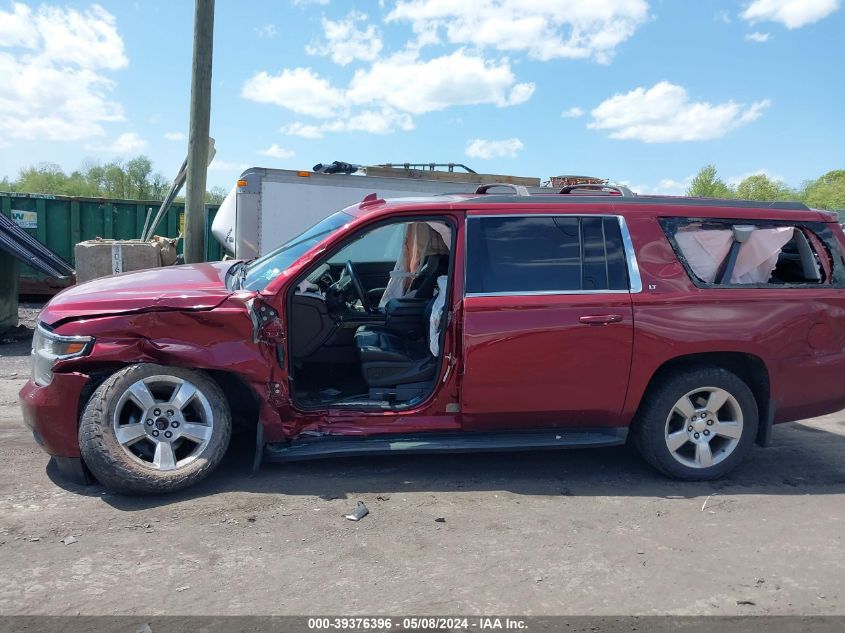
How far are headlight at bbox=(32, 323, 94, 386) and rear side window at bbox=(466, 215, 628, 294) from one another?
242cm

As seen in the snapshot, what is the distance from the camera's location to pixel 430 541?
3.84 m

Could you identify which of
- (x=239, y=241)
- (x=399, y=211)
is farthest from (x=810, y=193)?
(x=399, y=211)

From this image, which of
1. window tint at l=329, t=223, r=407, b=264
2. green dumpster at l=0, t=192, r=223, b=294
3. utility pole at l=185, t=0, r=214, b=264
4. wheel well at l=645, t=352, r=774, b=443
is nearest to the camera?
wheel well at l=645, t=352, r=774, b=443

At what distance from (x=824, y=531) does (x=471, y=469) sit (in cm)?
223

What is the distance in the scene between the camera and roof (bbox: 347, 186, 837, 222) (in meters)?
4.71

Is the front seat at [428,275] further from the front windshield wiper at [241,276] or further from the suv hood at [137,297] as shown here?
the suv hood at [137,297]

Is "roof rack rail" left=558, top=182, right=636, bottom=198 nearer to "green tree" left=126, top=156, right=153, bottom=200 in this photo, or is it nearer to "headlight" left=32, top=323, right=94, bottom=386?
"headlight" left=32, top=323, right=94, bottom=386

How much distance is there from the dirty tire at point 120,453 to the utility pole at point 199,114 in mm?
5457

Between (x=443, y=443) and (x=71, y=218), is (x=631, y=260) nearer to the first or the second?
(x=443, y=443)

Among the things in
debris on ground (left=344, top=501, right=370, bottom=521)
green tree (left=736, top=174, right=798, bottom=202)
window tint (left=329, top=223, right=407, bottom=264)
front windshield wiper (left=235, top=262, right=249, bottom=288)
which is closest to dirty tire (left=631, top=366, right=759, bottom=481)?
debris on ground (left=344, top=501, right=370, bottom=521)

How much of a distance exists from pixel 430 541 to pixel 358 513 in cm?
52

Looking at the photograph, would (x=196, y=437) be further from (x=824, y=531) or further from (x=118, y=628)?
(x=824, y=531)

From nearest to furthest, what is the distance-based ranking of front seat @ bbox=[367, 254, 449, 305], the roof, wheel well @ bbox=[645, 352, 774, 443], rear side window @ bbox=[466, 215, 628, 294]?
rear side window @ bbox=[466, 215, 628, 294] → the roof → wheel well @ bbox=[645, 352, 774, 443] → front seat @ bbox=[367, 254, 449, 305]

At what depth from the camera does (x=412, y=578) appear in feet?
11.3
